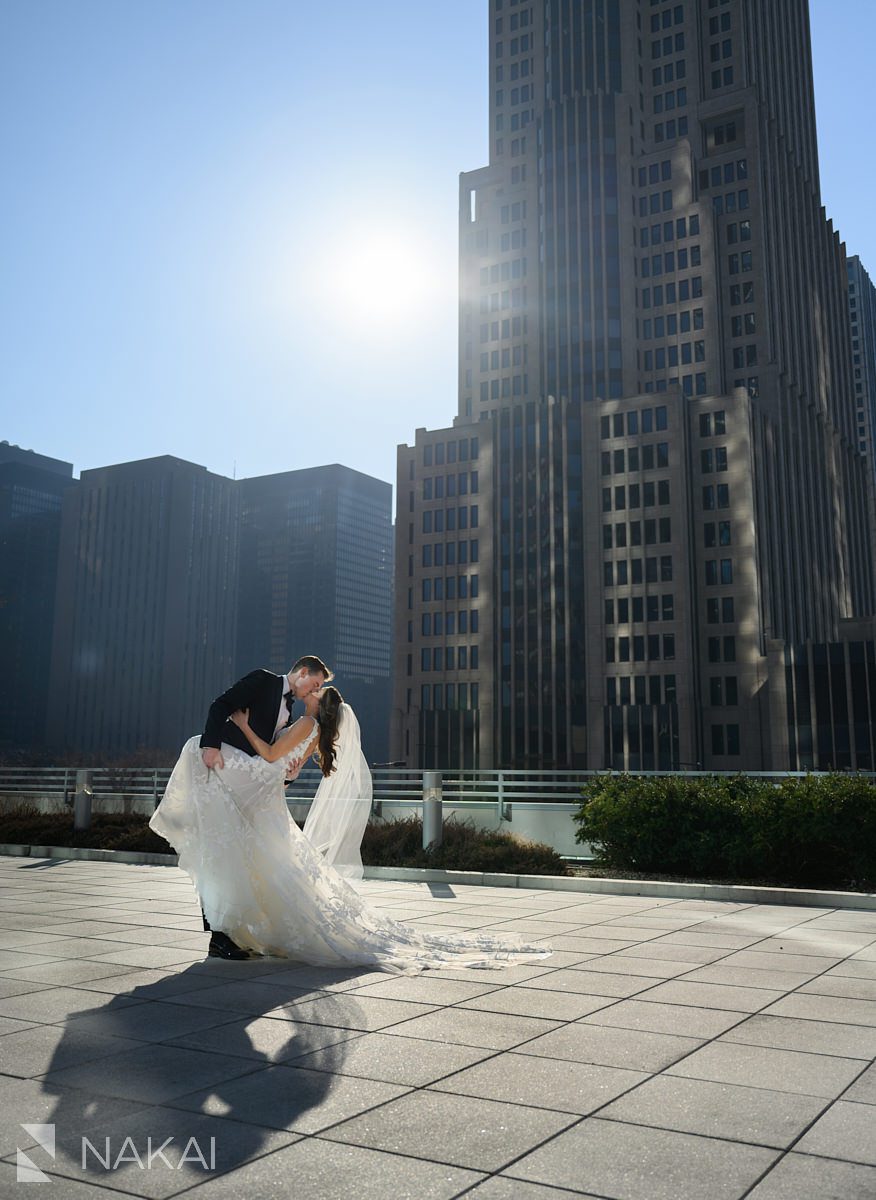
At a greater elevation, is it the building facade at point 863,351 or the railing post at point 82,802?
the building facade at point 863,351

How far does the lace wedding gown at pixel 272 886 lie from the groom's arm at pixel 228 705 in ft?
0.64

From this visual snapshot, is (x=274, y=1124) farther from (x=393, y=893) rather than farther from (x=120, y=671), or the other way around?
(x=120, y=671)

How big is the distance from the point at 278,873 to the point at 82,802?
13.6m

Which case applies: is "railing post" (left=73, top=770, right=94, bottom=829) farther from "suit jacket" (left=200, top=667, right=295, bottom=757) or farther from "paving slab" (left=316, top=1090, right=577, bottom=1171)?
"paving slab" (left=316, top=1090, right=577, bottom=1171)

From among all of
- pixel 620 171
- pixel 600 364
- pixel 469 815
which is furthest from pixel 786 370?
pixel 469 815

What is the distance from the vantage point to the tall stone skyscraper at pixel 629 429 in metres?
92.9

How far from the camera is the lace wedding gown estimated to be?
7.98 metres

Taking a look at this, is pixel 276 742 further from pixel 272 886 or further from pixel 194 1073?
pixel 194 1073

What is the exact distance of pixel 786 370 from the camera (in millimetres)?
109625

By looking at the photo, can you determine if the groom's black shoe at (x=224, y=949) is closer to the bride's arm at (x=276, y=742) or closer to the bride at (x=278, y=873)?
the bride at (x=278, y=873)

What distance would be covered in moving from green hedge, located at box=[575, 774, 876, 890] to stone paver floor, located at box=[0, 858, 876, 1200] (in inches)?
166

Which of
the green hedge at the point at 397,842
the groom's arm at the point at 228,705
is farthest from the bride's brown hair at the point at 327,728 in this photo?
the green hedge at the point at 397,842

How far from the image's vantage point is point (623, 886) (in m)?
→ 13.2

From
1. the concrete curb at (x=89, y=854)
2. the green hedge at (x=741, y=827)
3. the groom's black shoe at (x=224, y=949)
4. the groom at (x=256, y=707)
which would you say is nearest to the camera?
the groom's black shoe at (x=224, y=949)
